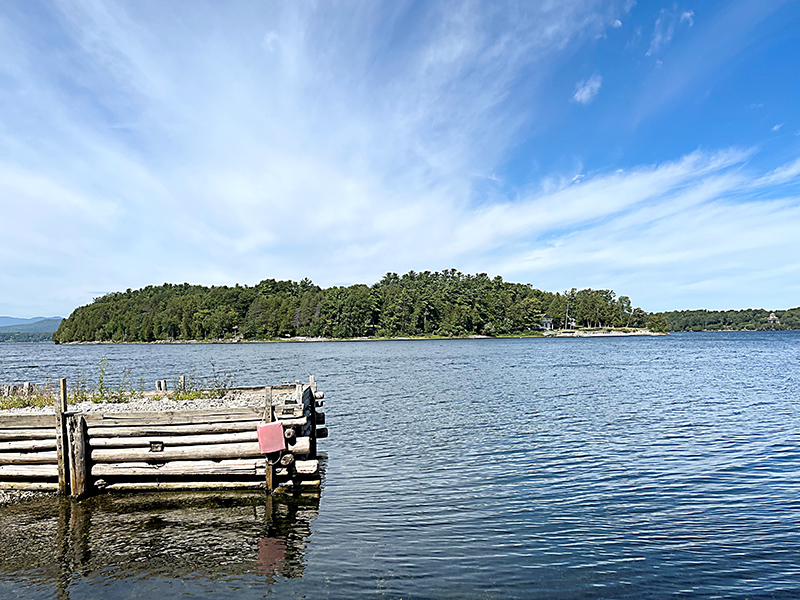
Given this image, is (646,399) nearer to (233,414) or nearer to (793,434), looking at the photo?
(793,434)

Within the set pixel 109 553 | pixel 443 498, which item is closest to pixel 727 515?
pixel 443 498

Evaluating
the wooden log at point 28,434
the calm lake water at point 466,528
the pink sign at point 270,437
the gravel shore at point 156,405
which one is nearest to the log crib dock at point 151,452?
the wooden log at point 28,434

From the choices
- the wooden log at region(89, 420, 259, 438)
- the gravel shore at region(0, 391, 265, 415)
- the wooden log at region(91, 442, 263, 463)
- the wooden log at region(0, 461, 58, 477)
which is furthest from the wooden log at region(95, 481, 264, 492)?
the gravel shore at region(0, 391, 265, 415)

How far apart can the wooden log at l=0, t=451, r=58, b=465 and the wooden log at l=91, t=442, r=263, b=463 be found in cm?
114

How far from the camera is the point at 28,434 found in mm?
13680

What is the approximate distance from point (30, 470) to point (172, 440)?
3770mm

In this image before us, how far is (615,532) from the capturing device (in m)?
11.5

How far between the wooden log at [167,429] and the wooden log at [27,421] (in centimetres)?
115

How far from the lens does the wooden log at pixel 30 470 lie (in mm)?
13555

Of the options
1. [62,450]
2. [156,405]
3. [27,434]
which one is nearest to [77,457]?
[62,450]

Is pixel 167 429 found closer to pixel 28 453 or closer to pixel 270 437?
pixel 270 437

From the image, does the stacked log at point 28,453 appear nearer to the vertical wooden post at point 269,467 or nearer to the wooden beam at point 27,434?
the wooden beam at point 27,434

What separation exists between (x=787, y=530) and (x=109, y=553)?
552 inches

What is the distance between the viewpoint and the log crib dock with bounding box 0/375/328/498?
13.4 meters
